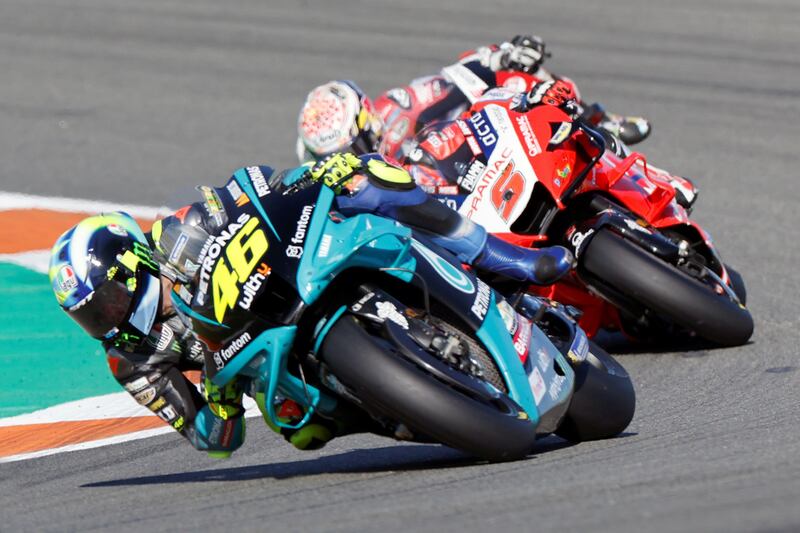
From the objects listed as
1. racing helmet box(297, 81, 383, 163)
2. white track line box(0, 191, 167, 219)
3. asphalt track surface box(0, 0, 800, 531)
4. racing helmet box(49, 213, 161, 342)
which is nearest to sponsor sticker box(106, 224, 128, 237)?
racing helmet box(49, 213, 161, 342)

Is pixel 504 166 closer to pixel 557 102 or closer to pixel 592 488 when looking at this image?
pixel 557 102

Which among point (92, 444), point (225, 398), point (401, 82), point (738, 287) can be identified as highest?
point (225, 398)

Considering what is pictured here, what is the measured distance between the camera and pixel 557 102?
711cm

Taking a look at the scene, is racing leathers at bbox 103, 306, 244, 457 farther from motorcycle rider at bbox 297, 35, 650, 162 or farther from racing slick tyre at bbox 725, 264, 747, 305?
racing slick tyre at bbox 725, 264, 747, 305

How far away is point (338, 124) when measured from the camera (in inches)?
304

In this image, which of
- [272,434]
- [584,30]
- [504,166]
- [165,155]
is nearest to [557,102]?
[504,166]

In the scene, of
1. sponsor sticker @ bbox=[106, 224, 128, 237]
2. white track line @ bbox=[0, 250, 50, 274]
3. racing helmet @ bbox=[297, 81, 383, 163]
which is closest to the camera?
sponsor sticker @ bbox=[106, 224, 128, 237]

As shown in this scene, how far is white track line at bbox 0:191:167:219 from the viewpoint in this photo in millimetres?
10617

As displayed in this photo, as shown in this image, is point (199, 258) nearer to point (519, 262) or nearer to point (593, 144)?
point (519, 262)

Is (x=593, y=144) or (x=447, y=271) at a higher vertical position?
(x=447, y=271)

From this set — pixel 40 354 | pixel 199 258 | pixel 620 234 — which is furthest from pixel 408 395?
pixel 40 354

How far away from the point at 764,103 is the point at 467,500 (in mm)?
8671

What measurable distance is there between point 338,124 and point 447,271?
2552 millimetres

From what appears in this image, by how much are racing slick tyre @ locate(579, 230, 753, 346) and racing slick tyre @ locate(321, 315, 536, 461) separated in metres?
2.09
